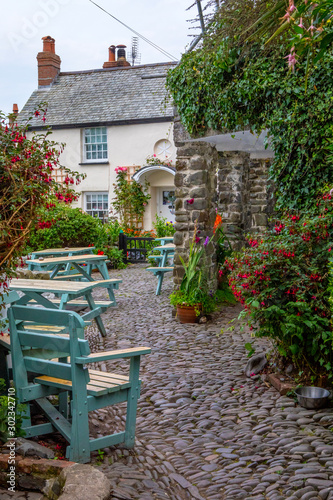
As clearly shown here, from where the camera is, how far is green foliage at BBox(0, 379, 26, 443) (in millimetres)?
3082

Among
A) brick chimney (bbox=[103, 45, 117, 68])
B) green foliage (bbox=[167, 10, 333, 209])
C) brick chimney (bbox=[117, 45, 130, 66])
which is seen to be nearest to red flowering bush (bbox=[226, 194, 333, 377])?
green foliage (bbox=[167, 10, 333, 209])

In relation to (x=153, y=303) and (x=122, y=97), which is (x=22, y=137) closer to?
(x=153, y=303)

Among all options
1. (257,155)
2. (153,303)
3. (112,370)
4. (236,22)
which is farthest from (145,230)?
(112,370)

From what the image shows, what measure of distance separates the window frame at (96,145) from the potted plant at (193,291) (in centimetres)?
1201


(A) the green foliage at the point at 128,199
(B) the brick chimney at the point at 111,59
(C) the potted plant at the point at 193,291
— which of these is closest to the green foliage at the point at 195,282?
(C) the potted plant at the point at 193,291

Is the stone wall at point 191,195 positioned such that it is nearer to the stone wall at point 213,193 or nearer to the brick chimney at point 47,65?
the stone wall at point 213,193

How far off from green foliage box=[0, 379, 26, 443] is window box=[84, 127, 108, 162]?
1644 centimetres

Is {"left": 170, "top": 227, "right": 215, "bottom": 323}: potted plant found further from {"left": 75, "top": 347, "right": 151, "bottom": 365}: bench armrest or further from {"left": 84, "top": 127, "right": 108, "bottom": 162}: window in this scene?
{"left": 84, "top": 127, "right": 108, "bottom": 162}: window

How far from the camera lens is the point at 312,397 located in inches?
162

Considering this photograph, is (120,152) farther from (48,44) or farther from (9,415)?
(9,415)

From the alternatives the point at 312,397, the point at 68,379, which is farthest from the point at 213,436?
the point at 68,379

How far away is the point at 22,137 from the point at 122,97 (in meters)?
16.6

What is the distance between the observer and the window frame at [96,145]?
1905 cm

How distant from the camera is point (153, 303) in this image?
8.69 metres
